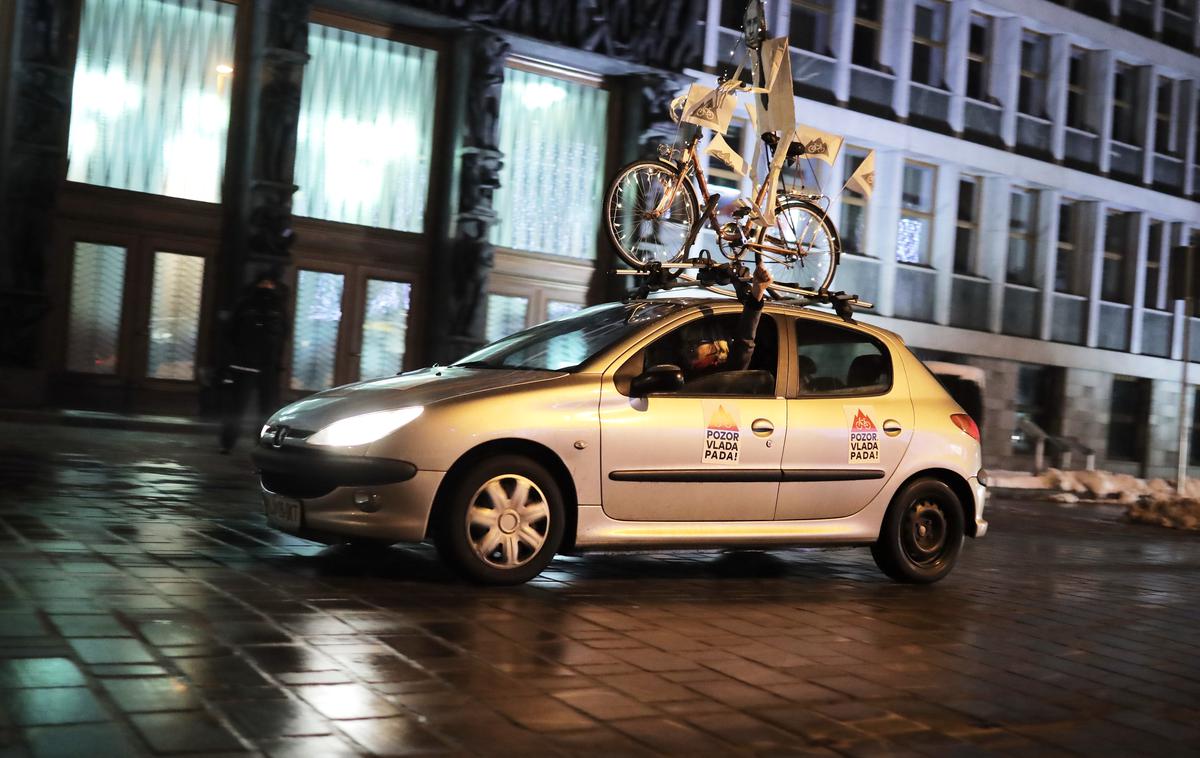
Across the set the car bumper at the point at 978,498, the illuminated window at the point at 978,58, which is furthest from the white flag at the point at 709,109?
→ the illuminated window at the point at 978,58

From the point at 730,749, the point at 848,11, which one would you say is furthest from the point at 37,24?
the point at 730,749

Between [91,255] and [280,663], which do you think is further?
[91,255]

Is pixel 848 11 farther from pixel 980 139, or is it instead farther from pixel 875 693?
pixel 875 693

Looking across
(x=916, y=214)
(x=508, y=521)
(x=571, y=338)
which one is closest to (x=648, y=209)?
(x=571, y=338)

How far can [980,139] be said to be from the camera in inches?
1156

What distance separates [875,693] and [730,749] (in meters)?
1.20

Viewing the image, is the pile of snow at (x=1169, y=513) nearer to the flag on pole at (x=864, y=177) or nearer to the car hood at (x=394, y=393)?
the flag on pole at (x=864, y=177)

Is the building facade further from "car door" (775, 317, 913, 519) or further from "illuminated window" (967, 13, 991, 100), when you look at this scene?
"car door" (775, 317, 913, 519)

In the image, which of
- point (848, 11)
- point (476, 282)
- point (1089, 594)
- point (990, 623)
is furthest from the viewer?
point (848, 11)

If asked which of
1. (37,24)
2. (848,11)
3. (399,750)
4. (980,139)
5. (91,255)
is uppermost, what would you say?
(848,11)

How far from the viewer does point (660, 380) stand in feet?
23.4

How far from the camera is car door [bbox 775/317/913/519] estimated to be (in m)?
7.84

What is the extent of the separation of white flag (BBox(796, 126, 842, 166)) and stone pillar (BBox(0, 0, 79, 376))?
12510mm

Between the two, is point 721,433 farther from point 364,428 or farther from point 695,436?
point 364,428
